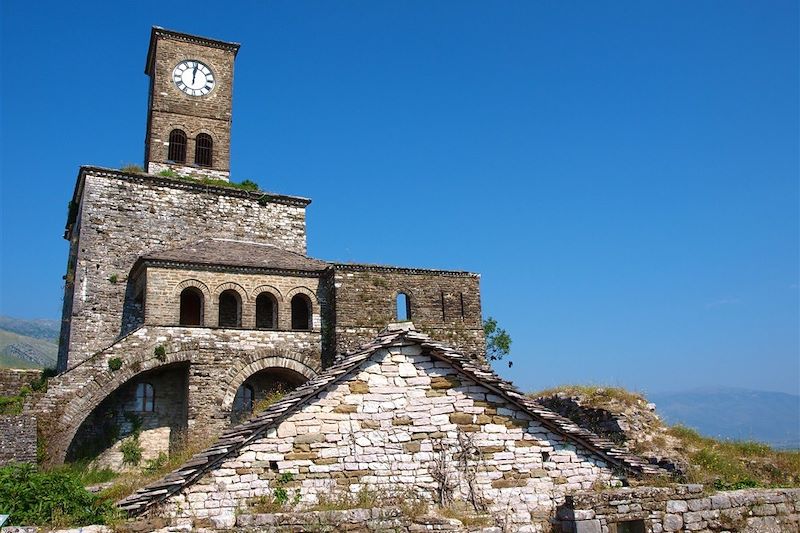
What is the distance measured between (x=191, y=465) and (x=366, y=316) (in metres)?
16.7

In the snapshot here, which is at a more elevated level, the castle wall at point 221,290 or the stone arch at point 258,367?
the castle wall at point 221,290

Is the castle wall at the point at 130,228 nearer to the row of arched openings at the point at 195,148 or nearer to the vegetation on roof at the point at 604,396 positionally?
the row of arched openings at the point at 195,148

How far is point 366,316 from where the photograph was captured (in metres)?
26.0

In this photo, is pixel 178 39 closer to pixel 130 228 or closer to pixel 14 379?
pixel 130 228

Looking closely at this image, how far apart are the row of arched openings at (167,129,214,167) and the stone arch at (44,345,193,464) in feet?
36.1

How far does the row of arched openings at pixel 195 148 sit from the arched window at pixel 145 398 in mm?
11053

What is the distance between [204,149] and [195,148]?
1.42 ft

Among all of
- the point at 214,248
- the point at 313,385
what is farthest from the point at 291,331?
the point at 313,385

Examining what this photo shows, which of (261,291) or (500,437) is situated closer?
(500,437)

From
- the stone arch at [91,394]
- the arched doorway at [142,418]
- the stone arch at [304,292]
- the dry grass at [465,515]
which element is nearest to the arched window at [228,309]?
the stone arch at [304,292]

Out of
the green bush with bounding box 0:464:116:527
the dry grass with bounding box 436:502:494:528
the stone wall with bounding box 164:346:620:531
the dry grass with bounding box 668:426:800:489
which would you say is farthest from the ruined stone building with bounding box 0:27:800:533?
the dry grass with bounding box 668:426:800:489

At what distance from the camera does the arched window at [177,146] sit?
30141 millimetres

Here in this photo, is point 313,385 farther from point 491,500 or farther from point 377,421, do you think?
point 491,500

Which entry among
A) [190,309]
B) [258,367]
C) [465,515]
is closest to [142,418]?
[258,367]
